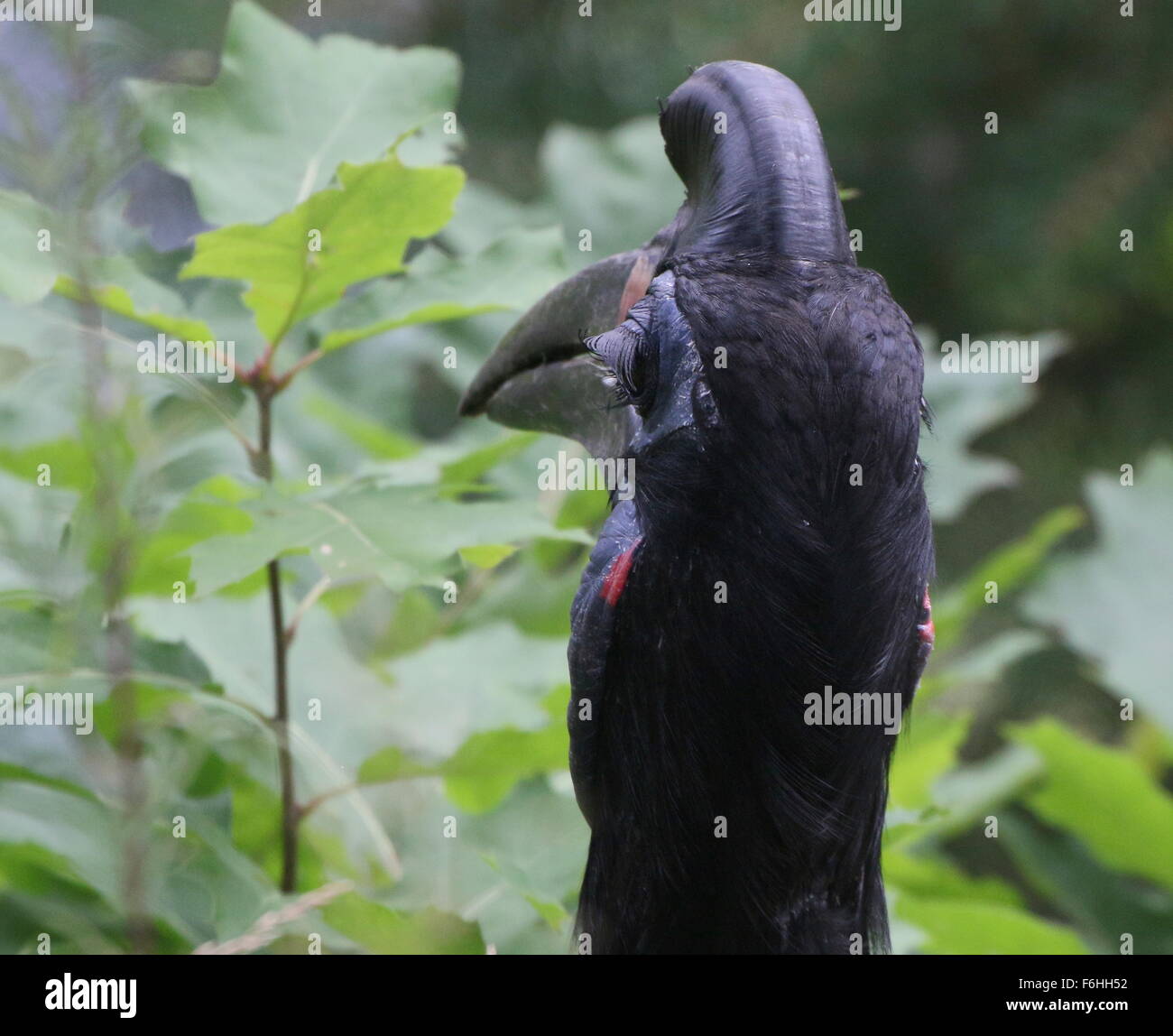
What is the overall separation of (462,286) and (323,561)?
0.32m

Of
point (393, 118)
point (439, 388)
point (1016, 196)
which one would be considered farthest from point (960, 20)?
point (393, 118)

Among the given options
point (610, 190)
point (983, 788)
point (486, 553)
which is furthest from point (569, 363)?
point (983, 788)

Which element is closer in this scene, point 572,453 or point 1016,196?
point 572,453

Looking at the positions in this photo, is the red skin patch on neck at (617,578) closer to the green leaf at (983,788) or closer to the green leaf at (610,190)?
the green leaf at (983,788)

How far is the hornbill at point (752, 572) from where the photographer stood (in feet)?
2.85

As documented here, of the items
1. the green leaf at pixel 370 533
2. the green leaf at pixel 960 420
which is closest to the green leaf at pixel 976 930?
the green leaf at pixel 370 533

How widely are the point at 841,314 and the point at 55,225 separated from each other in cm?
54

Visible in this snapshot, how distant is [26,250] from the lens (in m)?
0.99

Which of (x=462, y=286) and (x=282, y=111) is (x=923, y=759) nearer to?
(x=462, y=286)

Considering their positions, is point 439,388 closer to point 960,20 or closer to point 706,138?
point 960,20

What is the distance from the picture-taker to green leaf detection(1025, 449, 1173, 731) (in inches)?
77.8

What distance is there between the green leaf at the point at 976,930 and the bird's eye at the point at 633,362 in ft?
2.06

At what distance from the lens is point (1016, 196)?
133 inches

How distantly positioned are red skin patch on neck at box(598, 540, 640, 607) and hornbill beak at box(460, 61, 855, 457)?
0.10 m
